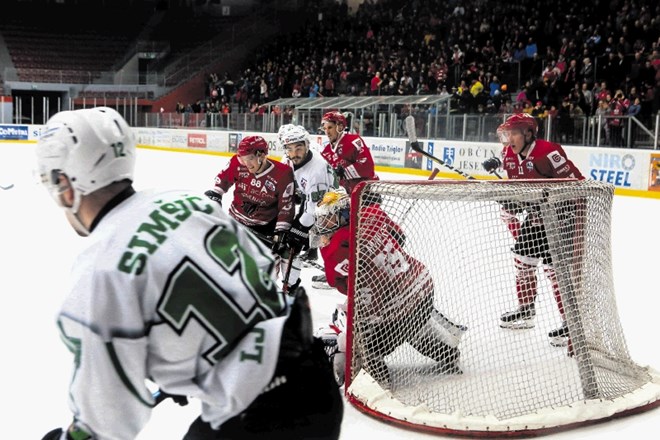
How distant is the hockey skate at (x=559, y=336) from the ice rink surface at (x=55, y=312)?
28cm

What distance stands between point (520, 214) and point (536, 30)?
12.9 metres

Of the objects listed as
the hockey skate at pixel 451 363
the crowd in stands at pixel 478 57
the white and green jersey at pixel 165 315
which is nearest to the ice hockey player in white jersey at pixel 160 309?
the white and green jersey at pixel 165 315

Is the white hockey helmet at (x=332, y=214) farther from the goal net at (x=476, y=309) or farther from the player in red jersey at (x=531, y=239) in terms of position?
the player in red jersey at (x=531, y=239)

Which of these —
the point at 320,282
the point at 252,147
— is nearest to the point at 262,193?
the point at 252,147

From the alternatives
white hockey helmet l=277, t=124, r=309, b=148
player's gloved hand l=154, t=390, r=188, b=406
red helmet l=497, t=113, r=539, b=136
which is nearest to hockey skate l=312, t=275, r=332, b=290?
white hockey helmet l=277, t=124, r=309, b=148

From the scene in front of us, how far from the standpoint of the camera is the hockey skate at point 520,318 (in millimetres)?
3156

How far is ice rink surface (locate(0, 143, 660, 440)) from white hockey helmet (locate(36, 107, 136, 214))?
96mm

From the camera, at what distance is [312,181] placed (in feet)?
15.4

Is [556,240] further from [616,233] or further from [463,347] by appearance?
[616,233]

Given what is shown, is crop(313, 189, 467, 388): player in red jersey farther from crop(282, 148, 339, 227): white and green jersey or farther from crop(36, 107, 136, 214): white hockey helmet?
crop(36, 107, 136, 214): white hockey helmet

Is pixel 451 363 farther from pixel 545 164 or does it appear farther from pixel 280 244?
pixel 280 244

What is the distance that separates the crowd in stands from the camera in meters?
12.2

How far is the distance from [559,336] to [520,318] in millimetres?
185

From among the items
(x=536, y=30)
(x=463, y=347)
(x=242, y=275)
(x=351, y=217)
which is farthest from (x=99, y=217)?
(x=536, y=30)
